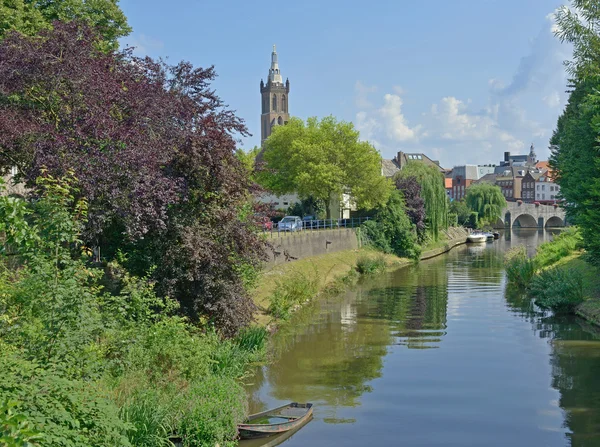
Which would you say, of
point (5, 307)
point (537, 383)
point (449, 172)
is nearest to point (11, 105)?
point (5, 307)

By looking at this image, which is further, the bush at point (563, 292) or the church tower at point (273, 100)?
the church tower at point (273, 100)

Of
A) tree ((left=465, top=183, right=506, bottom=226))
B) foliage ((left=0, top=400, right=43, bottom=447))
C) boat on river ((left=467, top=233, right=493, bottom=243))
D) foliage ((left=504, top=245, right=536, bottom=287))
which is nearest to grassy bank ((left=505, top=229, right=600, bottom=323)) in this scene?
foliage ((left=504, top=245, right=536, bottom=287))

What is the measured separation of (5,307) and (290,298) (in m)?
18.3

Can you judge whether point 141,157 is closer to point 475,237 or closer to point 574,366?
point 574,366

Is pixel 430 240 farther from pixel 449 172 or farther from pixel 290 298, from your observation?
pixel 449 172

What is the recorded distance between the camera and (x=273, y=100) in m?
158

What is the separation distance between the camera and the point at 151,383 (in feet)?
49.0

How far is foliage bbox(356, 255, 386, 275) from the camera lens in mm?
46691

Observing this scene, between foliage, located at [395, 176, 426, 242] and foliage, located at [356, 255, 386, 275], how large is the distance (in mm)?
13354

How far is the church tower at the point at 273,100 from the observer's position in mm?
157000

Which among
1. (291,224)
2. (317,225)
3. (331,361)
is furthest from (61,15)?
(317,225)

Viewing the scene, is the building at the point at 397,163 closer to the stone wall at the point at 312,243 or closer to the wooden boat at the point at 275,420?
the stone wall at the point at 312,243

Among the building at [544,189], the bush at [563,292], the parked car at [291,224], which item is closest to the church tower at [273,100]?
the building at [544,189]

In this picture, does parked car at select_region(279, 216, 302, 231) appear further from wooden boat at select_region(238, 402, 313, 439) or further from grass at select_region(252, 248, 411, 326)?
wooden boat at select_region(238, 402, 313, 439)
